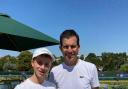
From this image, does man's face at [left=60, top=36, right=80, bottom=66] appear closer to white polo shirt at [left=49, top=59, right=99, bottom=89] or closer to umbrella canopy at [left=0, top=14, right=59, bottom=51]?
white polo shirt at [left=49, top=59, right=99, bottom=89]

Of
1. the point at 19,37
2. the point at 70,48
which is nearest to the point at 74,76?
the point at 70,48

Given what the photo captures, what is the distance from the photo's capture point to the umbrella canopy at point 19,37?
589 cm

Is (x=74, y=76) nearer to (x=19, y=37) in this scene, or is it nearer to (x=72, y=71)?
(x=72, y=71)

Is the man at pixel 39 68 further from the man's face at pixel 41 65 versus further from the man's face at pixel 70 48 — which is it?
the man's face at pixel 70 48

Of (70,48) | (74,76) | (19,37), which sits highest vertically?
(19,37)

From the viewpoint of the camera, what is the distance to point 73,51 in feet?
8.87

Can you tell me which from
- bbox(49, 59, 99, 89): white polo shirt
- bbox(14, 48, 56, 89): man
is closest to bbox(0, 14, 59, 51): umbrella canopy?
bbox(49, 59, 99, 89): white polo shirt

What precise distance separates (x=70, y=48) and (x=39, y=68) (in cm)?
41

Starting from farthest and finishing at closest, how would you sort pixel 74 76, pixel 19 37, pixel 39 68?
1. pixel 19 37
2. pixel 74 76
3. pixel 39 68

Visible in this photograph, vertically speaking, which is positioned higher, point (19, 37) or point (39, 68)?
point (19, 37)

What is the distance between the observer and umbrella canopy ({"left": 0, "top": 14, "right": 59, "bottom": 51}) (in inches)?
232

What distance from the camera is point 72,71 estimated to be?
2.84 meters

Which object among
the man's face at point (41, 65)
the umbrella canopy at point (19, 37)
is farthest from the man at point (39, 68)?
the umbrella canopy at point (19, 37)

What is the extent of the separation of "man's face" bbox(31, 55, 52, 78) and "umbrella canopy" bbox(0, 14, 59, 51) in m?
3.25
